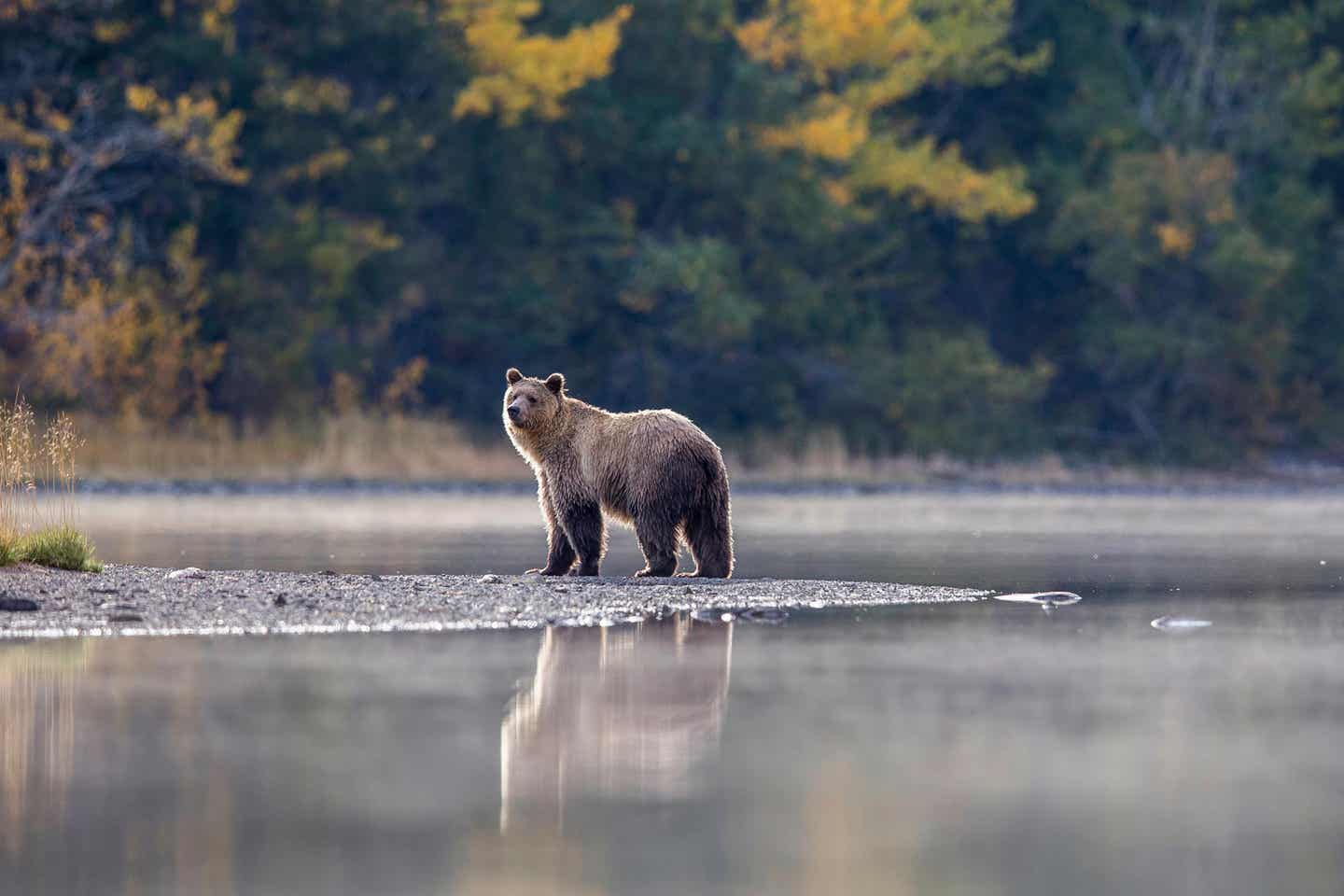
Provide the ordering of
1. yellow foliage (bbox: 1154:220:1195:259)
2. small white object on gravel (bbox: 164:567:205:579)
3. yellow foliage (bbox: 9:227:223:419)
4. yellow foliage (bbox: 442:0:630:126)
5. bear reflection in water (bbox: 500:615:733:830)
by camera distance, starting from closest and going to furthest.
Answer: bear reflection in water (bbox: 500:615:733:830), small white object on gravel (bbox: 164:567:205:579), yellow foliage (bbox: 9:227:223:419), yellow foliage (bbox: 442:0:630:126), yellow foliage (bbox: 1154:220:1195:259)

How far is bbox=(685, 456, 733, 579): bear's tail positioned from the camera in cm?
1598

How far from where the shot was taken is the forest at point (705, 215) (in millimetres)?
36594

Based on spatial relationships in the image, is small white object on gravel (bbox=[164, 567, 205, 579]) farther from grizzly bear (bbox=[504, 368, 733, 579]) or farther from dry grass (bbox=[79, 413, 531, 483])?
dry grass (bbox=[79, 413, 531, 483])

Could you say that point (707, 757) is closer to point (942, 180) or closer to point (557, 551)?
point (557, 551)

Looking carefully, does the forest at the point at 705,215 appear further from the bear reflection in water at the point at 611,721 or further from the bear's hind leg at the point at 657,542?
the bear reflection in water at the point at 611,721

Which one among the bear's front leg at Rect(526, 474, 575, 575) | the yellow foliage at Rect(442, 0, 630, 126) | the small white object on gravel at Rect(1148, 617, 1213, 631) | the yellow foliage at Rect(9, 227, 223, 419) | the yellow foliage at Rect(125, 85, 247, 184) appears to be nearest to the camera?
the small white object on gravel at Rect(1148, 617, 1213, 631)

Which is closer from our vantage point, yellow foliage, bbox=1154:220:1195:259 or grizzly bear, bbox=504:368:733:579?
grizzly bear, bbox=504:368:733:579

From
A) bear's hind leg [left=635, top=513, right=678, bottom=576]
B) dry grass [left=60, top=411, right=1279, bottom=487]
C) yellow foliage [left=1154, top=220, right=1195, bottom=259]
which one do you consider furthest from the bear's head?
yellow foliage [left=1154, top=220, right=1195, bottom=259]

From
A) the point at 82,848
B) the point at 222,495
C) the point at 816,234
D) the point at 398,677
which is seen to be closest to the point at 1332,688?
the point at 398,677

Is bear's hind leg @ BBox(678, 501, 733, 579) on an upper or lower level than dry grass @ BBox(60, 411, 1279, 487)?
lower

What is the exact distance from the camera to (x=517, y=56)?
40.3 m

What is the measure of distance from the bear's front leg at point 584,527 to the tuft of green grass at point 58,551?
313 cm

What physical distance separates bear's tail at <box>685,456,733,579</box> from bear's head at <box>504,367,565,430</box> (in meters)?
1.22

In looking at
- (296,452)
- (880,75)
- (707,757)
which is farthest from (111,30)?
(707,757)
